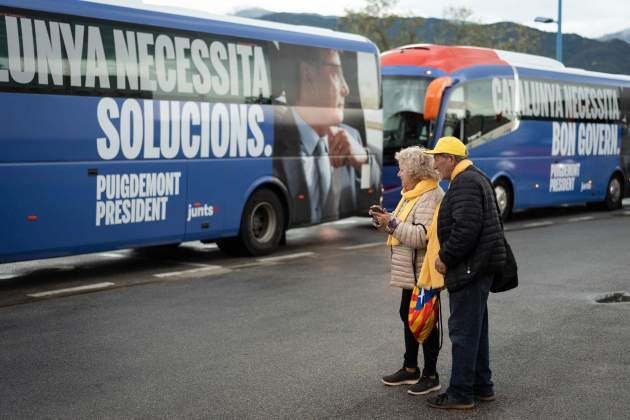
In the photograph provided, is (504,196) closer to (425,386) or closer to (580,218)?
Answer: (580,218)

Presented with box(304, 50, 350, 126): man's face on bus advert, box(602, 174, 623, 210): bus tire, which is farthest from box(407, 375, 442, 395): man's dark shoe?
box(602, 174, 623, 210): bus tire

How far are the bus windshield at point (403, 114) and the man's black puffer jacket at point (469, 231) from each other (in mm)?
11965

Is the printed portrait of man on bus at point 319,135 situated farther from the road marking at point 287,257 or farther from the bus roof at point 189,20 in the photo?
the road marking at point 287,257

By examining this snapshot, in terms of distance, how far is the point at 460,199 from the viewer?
18.5ft

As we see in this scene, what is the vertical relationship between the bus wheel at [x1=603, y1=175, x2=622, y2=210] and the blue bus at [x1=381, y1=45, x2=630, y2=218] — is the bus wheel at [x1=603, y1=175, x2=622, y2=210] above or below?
below

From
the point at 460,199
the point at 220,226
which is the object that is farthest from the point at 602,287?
the point at 460,199

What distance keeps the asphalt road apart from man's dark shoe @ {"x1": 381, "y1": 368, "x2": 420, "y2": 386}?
107mm

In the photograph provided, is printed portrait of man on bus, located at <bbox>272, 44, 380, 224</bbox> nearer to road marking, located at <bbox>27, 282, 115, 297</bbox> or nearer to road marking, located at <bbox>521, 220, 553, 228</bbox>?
road marking, located at <bbox>27, 282, 115, 297</bbox>

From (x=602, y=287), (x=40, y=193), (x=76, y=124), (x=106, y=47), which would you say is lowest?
(x=602, y=287)

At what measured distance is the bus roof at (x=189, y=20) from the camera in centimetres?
1073

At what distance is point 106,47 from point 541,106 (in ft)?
39.6

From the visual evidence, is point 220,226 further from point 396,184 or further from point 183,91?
point 396,184

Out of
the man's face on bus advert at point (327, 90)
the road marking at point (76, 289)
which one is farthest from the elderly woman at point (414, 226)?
the man's face on bus advert at point (327, 90)

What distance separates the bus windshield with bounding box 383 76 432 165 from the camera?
1780 cm
